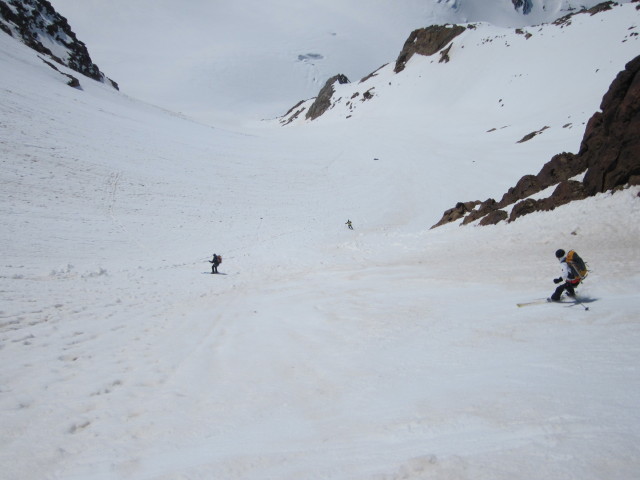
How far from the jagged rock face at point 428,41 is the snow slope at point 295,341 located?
7103 cm

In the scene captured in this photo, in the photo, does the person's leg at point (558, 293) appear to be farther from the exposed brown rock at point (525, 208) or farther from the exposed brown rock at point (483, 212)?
the exposed brown rock at point (483, 212)

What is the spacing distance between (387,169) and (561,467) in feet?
127

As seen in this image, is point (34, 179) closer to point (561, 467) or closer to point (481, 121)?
point (561, 467)

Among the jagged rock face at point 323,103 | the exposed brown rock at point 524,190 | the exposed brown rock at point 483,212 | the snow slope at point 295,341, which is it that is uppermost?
the jagged rock face at point 323,103

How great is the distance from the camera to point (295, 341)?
23.2 ft

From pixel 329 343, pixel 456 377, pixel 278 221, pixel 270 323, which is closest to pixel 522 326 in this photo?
pixel 456 377

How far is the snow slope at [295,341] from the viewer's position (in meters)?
3.37

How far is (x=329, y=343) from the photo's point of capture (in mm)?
6797

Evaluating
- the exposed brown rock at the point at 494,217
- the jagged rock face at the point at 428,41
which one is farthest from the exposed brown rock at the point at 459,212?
the jagged rock face at the point at 428,41

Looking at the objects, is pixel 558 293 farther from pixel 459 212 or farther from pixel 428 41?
pixel 428 41

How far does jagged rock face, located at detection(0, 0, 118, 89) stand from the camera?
6291 cm

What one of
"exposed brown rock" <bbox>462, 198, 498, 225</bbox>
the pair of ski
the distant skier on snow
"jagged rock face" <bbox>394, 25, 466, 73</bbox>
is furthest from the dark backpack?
"jagged rock face" <bbox>394, 25, 466, 73</bbox>

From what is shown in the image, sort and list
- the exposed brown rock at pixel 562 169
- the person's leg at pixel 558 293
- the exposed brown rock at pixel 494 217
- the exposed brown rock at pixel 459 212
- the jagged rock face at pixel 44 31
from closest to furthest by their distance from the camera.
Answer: the person's leg at pixel 558 293
the exposed brown rock at pixel 562 169
the exposed brown rock at pixel 494 217
the exposed brown rock at pixel 459 212
the jagged rock face at pixel 44 31

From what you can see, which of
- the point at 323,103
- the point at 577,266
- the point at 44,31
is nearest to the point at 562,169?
the point at 577,266
